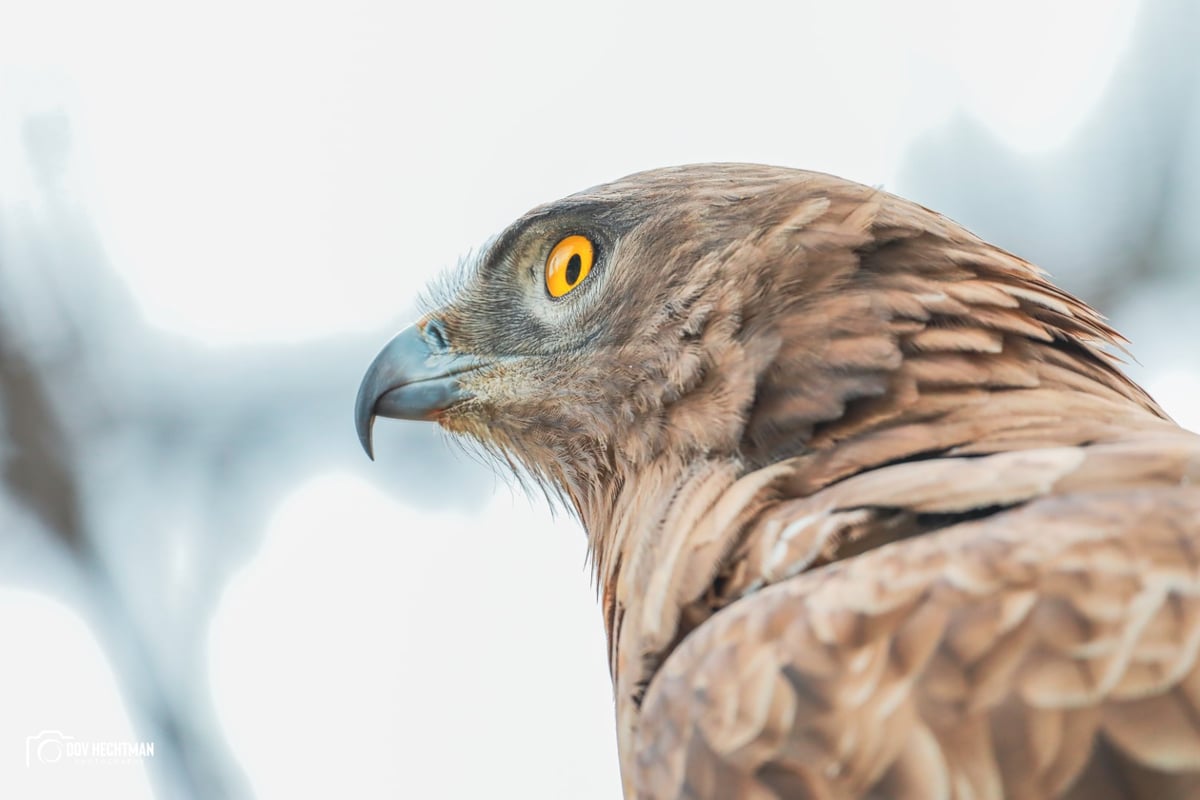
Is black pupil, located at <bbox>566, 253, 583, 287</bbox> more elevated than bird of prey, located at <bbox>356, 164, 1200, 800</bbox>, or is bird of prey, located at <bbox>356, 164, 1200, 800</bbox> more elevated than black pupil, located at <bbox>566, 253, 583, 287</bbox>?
black pupil, located at <bbox>566, 253, 583, 287</bbox>

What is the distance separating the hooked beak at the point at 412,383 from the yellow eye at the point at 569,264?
255 millimetres

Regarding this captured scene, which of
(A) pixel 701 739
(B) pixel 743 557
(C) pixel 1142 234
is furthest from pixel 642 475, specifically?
(C) pixel 1142 234

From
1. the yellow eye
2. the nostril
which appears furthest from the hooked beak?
the yellow eye

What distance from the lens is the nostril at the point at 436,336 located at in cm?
281

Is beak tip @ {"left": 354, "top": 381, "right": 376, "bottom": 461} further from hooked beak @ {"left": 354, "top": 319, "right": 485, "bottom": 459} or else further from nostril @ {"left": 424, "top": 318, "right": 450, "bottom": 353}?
nostril @ {"left": 424, "top": 318, "right": 450, "bottom": 353}

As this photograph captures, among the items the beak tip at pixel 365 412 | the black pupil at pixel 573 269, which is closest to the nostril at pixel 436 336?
the beak tip at pixel 365 412

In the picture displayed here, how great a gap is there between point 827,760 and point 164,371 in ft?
16.4

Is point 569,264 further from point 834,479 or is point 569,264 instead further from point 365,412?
point 834,479

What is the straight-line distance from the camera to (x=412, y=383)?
276cm

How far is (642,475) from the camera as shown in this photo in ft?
7.68

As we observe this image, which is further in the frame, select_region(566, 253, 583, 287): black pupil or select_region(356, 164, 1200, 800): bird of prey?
select_region(566, 253, 583, 287): black pupil

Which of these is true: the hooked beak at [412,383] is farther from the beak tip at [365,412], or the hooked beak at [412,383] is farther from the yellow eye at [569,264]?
the yellow eye at [569,264]

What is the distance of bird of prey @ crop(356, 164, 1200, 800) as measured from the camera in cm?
131

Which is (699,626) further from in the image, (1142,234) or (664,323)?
(1142,234)
